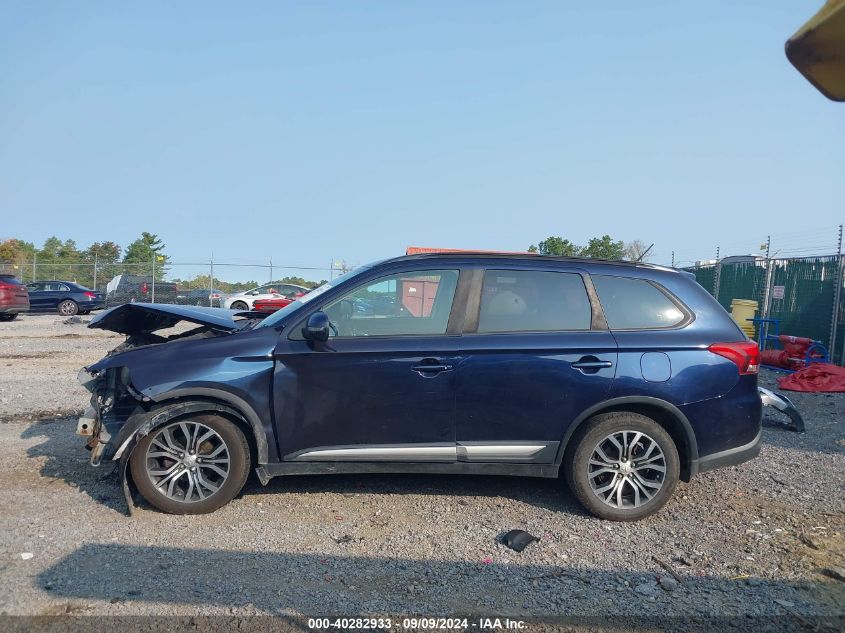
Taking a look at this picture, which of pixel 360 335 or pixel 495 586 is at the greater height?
pixel 360 335

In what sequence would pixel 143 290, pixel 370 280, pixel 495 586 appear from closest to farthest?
pixel 495 586, pixel 370 280, pixel 143 290

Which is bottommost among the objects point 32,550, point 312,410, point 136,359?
point 32,550

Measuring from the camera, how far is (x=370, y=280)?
4.54 m

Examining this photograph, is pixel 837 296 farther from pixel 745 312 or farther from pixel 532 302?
pixel 532 302

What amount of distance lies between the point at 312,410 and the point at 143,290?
23168mm

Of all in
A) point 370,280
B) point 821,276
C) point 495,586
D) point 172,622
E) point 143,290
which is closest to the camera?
point 172,622

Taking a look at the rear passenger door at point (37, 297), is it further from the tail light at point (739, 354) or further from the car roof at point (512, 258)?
the tail light at point (739, 354)

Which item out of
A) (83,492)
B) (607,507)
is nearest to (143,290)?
(83,492)

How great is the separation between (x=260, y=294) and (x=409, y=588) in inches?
950

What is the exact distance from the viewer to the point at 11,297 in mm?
19156

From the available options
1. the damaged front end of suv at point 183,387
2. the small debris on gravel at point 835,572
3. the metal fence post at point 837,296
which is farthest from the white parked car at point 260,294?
the small debris on gravel at point 835,572

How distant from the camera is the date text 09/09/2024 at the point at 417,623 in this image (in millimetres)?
3025

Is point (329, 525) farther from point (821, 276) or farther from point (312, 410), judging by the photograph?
point (821, 276)

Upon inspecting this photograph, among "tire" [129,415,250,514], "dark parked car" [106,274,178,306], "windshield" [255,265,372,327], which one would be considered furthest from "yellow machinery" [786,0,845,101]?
"dark parked car" [106,274,178,306]
